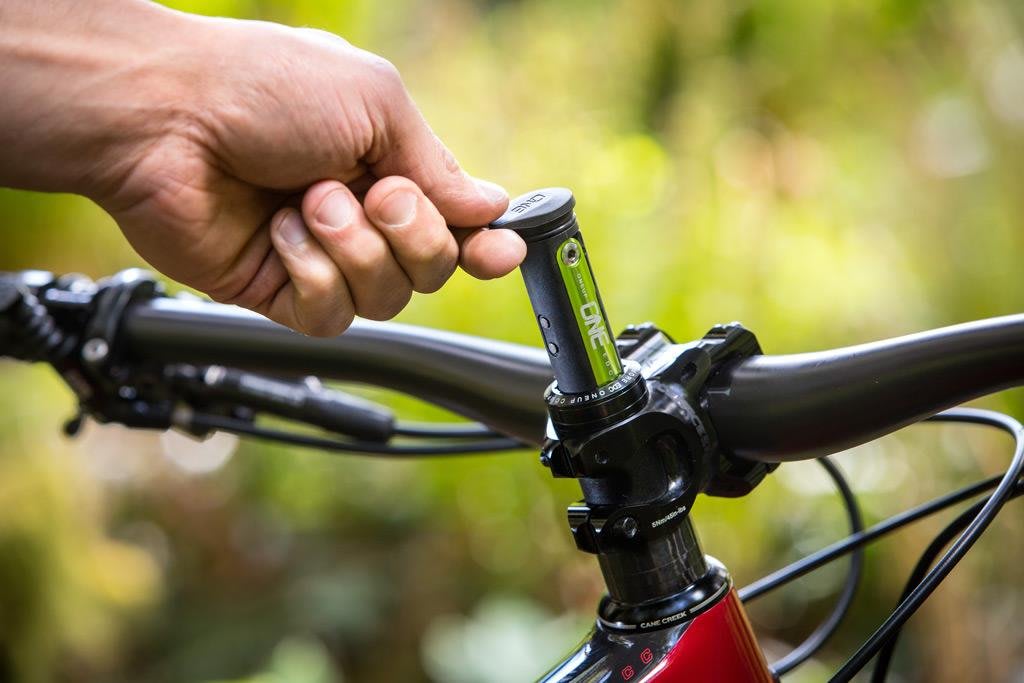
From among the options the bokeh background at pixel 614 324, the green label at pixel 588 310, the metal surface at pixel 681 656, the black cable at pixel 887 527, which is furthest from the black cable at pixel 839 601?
the bokeh background at pixel 614 324

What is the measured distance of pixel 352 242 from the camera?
2.09ft

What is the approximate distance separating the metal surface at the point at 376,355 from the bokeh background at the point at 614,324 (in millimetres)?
1957

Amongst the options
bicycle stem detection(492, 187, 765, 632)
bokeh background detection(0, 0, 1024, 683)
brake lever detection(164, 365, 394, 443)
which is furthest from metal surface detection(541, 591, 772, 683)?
bokeh background detection(0, 0, 1024, 683)

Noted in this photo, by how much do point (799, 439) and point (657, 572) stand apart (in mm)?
115

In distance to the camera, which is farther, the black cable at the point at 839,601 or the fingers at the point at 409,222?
the black cable at the point at 839,601

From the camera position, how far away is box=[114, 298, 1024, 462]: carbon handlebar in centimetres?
53

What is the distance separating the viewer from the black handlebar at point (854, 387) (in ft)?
1.73

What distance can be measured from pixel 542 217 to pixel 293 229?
20cm

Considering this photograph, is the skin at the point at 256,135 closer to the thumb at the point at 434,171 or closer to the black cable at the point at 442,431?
the thumb at the point at 434,171

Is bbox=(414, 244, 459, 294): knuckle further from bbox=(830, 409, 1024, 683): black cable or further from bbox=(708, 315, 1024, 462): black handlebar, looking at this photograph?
bbox=(830, 409, 1024, 683): black cable

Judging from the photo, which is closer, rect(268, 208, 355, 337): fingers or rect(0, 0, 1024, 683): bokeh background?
rect(268, 208, 355, 337): fingers

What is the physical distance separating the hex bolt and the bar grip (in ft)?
A: 1.57

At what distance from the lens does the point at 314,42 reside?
649mm

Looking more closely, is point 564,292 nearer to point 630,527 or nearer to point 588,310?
point 588,310
